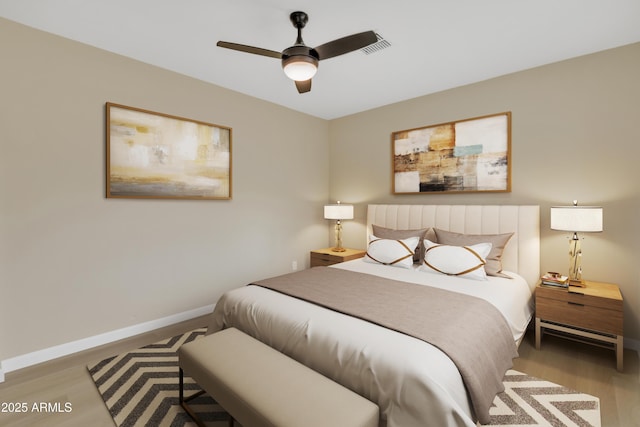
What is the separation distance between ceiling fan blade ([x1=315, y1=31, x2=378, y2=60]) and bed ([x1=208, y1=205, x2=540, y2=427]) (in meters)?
1.71

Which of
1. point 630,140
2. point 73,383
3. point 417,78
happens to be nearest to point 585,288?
point 630,140

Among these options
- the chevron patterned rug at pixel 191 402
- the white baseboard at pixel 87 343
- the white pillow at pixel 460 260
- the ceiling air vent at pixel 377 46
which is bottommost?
the chevron patterned rug at pixel 191 402

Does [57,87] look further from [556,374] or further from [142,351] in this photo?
[556,374]

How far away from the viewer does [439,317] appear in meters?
1.79

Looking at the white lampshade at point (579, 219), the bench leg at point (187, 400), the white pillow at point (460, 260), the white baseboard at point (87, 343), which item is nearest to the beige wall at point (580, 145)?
the white lampshade at point (579, 219)

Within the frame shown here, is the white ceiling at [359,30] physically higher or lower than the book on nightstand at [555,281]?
higher

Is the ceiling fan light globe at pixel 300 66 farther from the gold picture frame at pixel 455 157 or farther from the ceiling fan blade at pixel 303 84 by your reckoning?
the gold picture frame at pixel 455 157

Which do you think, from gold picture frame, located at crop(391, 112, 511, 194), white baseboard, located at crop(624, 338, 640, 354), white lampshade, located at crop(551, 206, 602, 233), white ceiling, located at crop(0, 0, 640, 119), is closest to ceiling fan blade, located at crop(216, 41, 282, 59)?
white ceiling, located at crop(0, 0, 640, 119)

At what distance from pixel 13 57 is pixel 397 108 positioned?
3.77 m

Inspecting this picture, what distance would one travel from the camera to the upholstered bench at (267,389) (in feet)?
4.03

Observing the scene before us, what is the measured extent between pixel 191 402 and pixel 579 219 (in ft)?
10.4

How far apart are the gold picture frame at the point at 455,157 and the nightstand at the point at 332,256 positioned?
3.28ft

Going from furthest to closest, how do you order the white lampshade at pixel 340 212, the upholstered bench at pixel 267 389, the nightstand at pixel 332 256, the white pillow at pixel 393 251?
the white lampshade at pixel 340 212 → the nightstand at pixel 332 256 → the white pillow at pixel 393 251 → the upholstered bench at pixel 267 389

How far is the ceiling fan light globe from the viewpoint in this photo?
2.03 m
